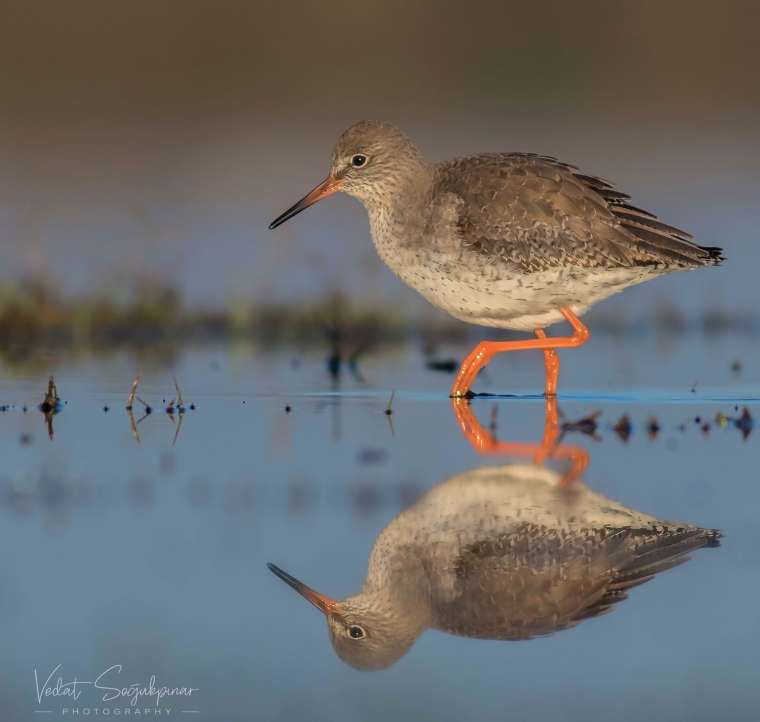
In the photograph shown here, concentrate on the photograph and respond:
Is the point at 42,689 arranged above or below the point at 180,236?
below

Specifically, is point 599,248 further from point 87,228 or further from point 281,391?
point 87,228

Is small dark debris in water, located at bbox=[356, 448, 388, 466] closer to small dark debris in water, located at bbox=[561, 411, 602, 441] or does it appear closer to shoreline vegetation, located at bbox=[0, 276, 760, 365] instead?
small dark debris in water, located at bbox=[561, 411, 602, 441]

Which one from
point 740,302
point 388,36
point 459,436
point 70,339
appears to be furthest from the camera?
point 388,36

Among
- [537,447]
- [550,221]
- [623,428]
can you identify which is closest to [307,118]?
[550,221]

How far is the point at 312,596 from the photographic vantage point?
5844 millimetres

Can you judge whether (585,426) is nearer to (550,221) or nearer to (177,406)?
(550,221)

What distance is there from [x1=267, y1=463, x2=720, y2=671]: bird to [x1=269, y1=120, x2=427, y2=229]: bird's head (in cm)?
412

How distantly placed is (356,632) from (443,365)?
6.56 metres

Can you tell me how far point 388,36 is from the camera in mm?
23078

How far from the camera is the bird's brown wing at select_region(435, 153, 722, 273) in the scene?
1015 cm

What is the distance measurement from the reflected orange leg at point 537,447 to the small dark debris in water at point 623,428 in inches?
13.3

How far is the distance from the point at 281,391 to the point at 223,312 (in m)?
3.43

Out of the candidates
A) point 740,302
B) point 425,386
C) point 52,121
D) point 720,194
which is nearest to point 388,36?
point 52,121

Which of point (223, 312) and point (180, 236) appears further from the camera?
point (180, 236)
